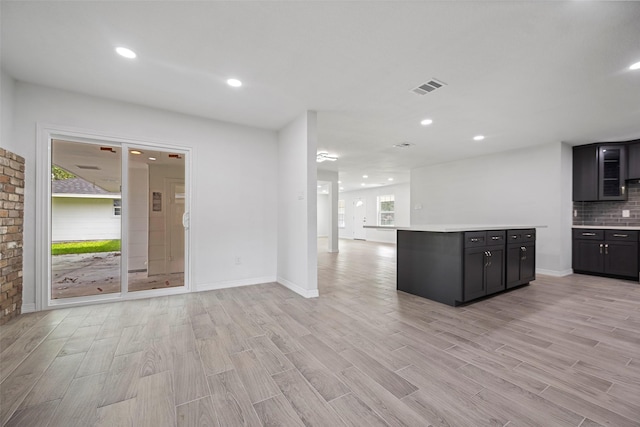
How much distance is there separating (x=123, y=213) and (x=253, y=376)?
2989mm

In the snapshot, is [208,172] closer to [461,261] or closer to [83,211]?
[83,211]

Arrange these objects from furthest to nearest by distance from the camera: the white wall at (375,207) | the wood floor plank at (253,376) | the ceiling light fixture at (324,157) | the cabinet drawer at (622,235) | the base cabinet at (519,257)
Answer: the white wall at (375,207)
the ceiling light fixture at (324,157)
the cabinet drawer at (622,235)
the base cabinet at (519,257)
the wood floor plank at (253,376)

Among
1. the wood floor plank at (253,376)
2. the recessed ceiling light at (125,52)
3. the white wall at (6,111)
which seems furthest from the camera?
the white wall at (6,111)

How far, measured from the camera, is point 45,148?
307 centimetres

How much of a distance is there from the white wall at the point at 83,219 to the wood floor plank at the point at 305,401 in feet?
11.1

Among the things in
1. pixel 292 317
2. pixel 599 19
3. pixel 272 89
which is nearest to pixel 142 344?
pixel 292 317

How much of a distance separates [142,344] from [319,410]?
68.6 inches

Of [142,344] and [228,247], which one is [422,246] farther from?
[142,344]

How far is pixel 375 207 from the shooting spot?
12594 millimetres

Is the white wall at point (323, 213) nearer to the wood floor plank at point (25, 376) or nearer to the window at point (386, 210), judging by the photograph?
the window at point (386, 210)

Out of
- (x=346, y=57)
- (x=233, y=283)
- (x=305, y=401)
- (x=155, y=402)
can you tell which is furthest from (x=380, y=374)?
(x=233, y=283)

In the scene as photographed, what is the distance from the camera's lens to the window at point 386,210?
1180 cm

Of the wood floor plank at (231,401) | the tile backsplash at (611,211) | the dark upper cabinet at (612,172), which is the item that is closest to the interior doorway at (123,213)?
the wood floor plank at (231,401)

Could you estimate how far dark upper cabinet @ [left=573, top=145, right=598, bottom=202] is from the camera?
5172 mm
